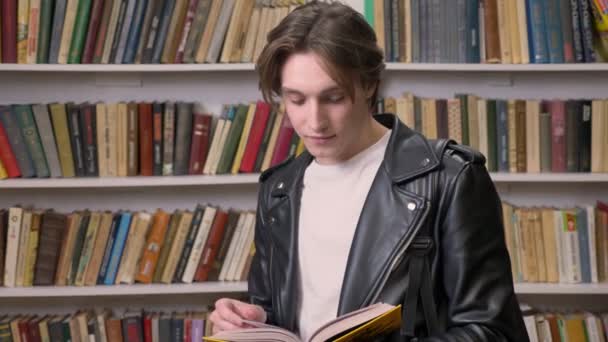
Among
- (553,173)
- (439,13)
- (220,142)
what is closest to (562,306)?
(553,173)

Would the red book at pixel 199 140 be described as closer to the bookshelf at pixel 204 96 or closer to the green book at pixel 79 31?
the bookshelf at pixel 204 96

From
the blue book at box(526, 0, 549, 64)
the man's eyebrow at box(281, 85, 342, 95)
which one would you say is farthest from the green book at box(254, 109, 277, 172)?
the man's eyebrow at box(281, 85, 342, 95)

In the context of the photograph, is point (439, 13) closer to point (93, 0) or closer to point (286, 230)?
point (93, 0)

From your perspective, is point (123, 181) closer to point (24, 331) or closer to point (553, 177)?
point (24, 331)

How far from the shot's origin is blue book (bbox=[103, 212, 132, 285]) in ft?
8.61

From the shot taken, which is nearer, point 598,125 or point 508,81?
point 598,125

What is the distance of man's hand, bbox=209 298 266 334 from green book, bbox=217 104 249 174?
1.34 meters

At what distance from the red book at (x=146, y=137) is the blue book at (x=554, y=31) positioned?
1324 mm

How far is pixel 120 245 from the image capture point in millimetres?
2623

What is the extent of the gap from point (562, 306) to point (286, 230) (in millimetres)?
1853

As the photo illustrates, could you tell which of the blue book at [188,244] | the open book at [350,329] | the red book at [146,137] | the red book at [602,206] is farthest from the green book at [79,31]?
the red book at [602,206]

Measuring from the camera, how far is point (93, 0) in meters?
2.54

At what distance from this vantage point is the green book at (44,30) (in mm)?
2535

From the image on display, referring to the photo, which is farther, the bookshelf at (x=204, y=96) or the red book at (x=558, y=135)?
the bookshelf at (x=204, y=96)
